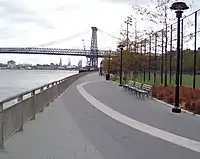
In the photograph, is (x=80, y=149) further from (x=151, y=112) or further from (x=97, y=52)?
(x=97, y=52)

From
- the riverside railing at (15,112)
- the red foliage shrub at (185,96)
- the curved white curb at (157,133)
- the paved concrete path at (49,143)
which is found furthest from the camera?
the red foliage shrub at (185,96)

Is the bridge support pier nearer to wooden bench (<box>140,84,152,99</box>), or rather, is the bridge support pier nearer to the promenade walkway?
wooden bench (<box>140,84,152,99</box>)

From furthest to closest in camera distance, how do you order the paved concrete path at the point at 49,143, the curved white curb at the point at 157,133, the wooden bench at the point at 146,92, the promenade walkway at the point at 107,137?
the wooden bench at the point at 146,92 < the curved white curb at the point at 157,133 < the promenade walkway at the point at 107,137 < the paved concrete path at the point at 49,143

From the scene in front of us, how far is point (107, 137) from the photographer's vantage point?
458 inches

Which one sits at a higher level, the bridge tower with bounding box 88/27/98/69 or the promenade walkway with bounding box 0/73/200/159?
the bridge tower with bounding box 88/27/98/69

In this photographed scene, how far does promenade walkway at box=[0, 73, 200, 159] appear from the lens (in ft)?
30.9

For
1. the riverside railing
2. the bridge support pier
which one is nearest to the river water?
the riverside railing

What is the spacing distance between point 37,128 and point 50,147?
3113 mm

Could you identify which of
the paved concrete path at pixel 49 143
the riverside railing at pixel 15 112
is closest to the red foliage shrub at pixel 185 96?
the paved concrete path at pixel 49 143

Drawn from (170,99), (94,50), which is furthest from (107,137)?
(94,50)

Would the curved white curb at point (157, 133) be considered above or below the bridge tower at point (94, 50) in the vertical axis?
below

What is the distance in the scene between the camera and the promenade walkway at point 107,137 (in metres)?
9.43

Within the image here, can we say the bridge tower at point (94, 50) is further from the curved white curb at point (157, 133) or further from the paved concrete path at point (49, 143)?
the paved concrete path at point (49, 143)

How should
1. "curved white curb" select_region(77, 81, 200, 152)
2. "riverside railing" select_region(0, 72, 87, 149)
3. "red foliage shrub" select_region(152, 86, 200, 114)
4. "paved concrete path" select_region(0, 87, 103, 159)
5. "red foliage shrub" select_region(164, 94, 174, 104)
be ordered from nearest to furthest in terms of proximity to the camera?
"paved concrete path" select_region(0, 87, 103, 159) < "riverside railing" select_region(0, 72, 87, 149) < "curved white curb" select_region(77, 81, 200, 152) < "red foliage shrub" select_region(152, 86, 200, 114) < "red foliage shrub" select_region(164, 94, 174, 104)
